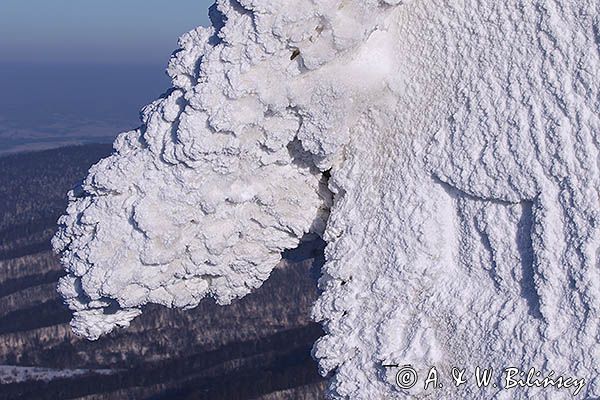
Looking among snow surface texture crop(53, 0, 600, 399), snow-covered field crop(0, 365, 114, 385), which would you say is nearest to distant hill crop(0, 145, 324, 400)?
snow-covered field crop(0, 365, 114, 385)

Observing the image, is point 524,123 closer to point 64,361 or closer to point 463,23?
point 463,23

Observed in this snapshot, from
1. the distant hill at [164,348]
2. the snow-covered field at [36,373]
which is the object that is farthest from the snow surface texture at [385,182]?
the snow-covered field at [36,373]

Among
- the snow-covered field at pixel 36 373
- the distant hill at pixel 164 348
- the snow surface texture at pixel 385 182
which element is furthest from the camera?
the snow-covered field at pixel 36 373

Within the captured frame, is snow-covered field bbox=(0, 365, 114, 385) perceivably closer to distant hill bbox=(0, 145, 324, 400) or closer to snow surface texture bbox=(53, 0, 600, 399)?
distant hill bbox=(0, 145, 324, 400)

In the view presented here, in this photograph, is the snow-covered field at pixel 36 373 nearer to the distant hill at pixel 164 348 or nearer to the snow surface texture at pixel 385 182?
the distant hill at pixel 164 348

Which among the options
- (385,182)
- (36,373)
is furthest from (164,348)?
(385,182)

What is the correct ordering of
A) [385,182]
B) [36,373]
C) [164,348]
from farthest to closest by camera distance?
[164,348], [36,373], [385,182]

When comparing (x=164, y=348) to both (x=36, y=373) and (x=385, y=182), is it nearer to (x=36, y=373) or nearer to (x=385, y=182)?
(x=36, y=373)
